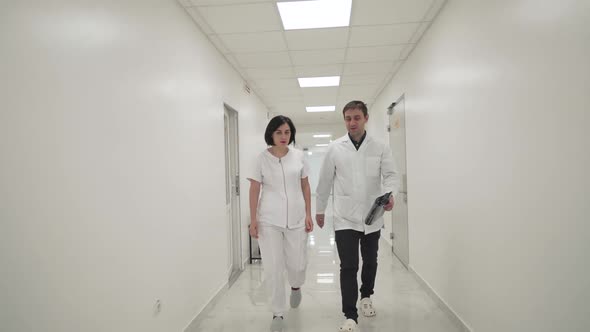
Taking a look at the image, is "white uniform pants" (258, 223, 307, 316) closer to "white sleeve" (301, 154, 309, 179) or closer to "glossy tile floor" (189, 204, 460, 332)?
"glossy tile floor" (189, 204, 460, 332)

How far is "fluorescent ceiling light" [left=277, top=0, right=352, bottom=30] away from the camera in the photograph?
2.62 m

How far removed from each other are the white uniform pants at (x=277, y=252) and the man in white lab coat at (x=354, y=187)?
11.1 inches

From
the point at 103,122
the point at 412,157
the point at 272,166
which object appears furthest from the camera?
the point at 412,157

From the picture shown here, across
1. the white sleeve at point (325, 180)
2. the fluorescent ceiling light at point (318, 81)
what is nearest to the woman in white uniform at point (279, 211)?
the white sleeve at point (325, 180)

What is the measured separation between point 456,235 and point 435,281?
2.31 ft

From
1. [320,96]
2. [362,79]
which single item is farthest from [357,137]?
[320,96]

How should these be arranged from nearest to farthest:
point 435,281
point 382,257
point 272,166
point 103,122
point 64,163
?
point 64,163
point 103,122
point 272,166
point 435,281
point 382,257

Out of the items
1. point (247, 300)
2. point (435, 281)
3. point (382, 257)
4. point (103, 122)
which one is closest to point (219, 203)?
point (247, 300)

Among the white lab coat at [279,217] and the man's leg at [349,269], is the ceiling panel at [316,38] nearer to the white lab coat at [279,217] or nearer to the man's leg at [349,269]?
the white lab coat at [279,217]

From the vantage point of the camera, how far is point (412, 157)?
3.70m

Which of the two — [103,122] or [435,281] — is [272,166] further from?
[435,281]

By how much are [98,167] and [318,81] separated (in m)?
3.94

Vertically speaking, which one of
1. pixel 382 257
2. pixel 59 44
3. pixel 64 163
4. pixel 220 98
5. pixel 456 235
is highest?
pixel 220 98

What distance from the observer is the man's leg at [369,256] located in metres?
2.43
